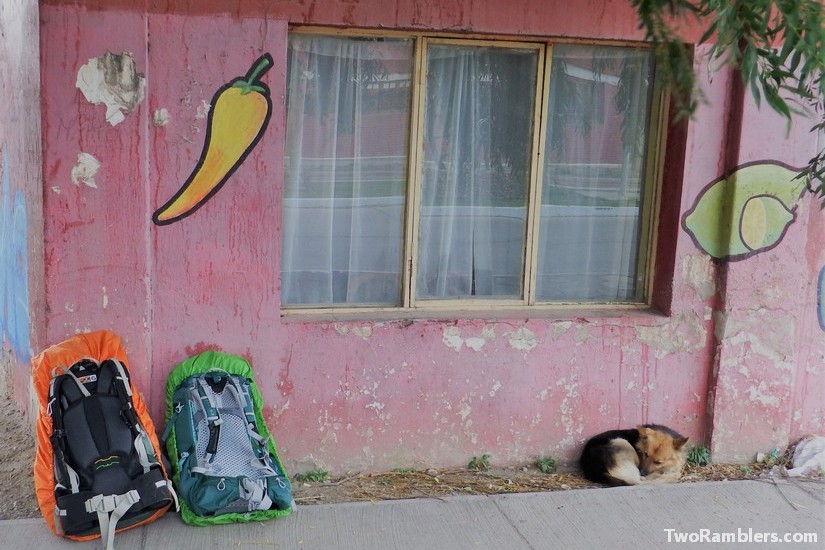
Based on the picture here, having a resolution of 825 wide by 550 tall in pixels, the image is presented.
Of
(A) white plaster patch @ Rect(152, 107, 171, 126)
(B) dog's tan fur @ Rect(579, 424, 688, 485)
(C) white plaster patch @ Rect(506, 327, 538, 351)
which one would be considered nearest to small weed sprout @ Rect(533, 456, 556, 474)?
(B) dog's tan fur @ Rect(579, 424, 688, 485)

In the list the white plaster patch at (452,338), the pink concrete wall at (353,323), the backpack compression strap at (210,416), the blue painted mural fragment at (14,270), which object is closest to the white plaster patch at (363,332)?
the pink concrete wall at (353,323)

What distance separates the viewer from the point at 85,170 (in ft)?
12.4

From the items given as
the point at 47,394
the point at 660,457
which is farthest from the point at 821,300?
the point at 47,394

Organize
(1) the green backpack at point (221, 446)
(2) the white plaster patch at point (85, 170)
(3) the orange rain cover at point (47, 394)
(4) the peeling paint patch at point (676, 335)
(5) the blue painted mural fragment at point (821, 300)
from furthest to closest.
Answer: (5) the blue painted mural fragment at point (821, 300), (4) the peeling paint patch at point (676, 335), (2) the white plaster patch at point (85, 170), (1) the green backpack at point (221, 446), (3) the orange rain cover at point (47, 394)

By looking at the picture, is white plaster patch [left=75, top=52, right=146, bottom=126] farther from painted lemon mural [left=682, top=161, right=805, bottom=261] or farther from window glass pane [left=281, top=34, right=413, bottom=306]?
painted lemon mural [left=682, top=161, right=805, bottom=261]

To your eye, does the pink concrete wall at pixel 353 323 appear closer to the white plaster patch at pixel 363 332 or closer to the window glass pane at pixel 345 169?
the white plaster patch at pixel 363 332

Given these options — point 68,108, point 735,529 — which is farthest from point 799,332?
point 68,108

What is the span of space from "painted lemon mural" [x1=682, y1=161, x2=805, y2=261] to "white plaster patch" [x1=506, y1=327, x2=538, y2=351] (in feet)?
3.42

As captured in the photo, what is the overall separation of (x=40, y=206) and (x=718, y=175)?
3496 mm

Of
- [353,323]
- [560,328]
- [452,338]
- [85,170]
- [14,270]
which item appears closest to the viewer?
[85,170]

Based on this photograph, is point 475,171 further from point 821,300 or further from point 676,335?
point 821,300

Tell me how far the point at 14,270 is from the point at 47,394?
1.67 meters

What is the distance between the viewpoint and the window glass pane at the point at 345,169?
4.20 metres

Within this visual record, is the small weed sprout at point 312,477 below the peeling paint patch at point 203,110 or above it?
below
